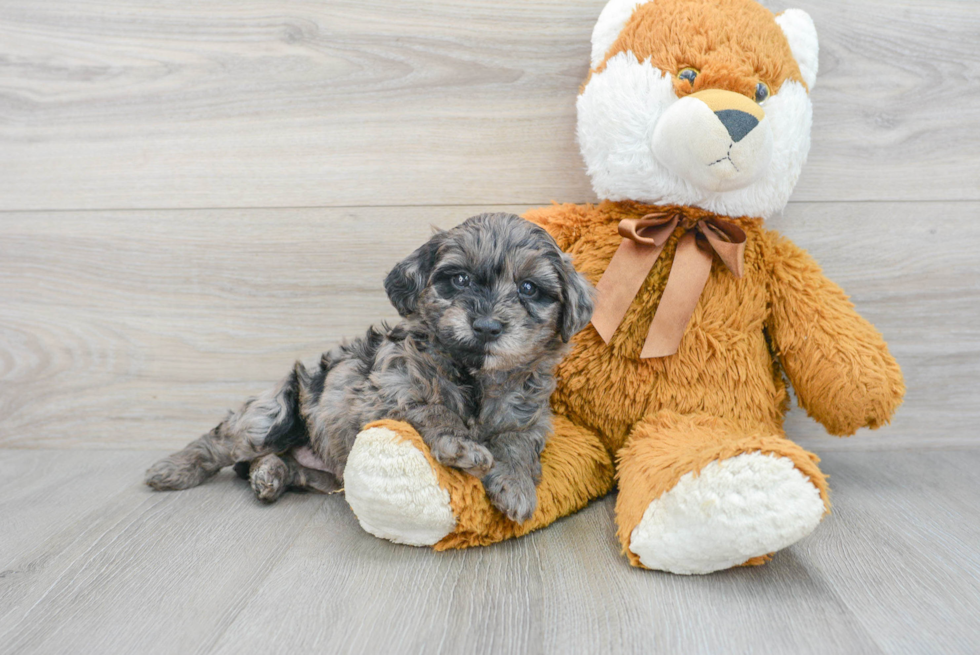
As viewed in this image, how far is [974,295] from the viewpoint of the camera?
80.8 inches

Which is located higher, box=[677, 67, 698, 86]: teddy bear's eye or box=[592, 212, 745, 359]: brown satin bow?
box=[677, 67, 698, 86]: teddy bear's eye

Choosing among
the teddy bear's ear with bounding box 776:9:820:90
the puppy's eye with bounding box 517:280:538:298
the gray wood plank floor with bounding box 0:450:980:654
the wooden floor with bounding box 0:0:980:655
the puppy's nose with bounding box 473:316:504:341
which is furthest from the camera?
the wooden floor with bounding box 0:0:980:655

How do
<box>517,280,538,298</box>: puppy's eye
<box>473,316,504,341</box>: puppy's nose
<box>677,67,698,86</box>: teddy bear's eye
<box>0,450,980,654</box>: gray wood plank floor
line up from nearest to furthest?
<box>0,450,980,654</box>: gray wood plank floor, <box>473,316,504,341</box>: puppy's nose, <box>517,280,538,298</box>: puppy's eye, <box>677,67,698,86</box>: teddy bear's eye

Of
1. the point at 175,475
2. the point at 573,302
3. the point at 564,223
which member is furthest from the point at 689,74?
the point at 175,475

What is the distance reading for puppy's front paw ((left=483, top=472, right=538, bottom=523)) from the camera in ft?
4.59

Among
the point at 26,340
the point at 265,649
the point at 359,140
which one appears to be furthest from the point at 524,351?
the point at 26,340

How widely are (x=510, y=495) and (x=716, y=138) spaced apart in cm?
91

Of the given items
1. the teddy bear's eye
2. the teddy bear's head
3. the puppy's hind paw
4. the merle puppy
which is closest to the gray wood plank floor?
the puppy's hind paw

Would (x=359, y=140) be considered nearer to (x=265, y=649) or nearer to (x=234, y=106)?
(x=234, y=106)

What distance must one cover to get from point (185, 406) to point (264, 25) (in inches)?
48.1

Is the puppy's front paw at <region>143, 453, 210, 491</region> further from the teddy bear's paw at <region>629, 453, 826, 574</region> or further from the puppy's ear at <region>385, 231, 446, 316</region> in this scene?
the teddy bear's paw at <region>629, 453, 826, 574</region>

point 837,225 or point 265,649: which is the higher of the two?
point 837,225

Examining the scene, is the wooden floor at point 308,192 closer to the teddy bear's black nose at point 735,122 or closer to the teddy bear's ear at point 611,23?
the teddy bear's ear at point 611,23

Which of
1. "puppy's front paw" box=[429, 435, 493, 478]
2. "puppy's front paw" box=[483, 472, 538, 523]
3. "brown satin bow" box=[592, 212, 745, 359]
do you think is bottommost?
"puppy's front paw" box=[483, 472, 538, 523]
